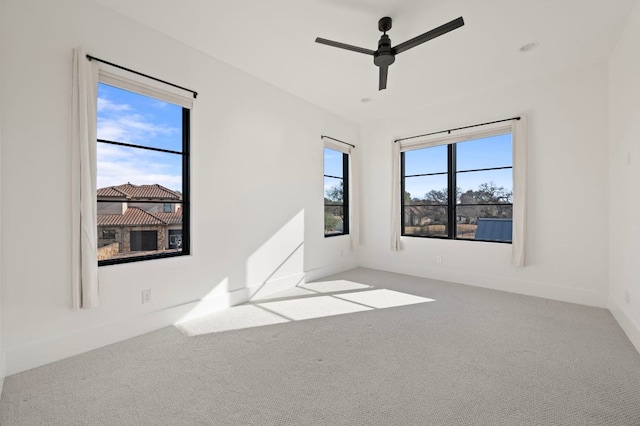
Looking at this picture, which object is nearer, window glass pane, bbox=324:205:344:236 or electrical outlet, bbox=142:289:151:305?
electrical outlet, bbox=142:289:151:305

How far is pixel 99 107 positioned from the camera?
8.24 ft

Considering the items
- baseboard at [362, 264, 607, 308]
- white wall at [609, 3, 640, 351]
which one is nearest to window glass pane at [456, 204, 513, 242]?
baseboard at [362, 264, 607, 308]

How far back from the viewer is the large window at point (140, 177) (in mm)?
2570

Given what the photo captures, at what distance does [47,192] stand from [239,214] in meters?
1.73

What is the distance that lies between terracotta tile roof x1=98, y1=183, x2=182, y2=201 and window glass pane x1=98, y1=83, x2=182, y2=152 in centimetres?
42

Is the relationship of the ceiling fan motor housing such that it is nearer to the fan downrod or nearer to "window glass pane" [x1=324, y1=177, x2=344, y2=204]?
the fan downrod

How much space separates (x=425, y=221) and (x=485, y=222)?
93 cm

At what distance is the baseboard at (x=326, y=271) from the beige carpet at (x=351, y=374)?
133cm

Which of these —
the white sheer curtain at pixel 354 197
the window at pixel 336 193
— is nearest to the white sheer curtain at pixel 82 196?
the window at pixel 336 193

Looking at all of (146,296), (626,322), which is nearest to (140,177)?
(146,296)

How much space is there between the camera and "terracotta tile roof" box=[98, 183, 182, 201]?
2.60m

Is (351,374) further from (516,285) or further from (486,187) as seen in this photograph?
(486,187)

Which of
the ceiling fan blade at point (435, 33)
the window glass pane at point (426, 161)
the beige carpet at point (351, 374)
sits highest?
the ceiling fan blade at point (435, 33)

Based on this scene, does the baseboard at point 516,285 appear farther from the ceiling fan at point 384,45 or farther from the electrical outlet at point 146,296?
the electrical outlet at point 146,296
